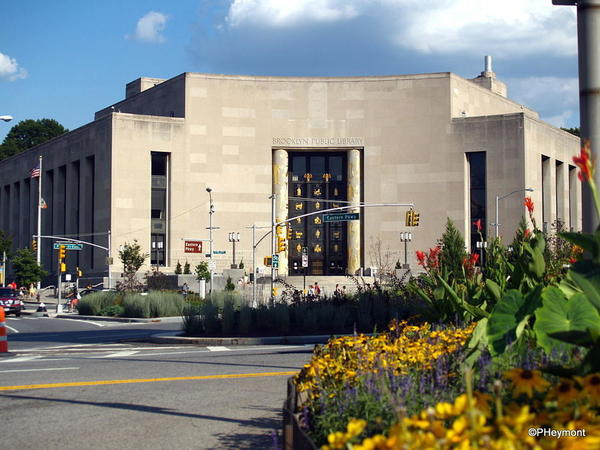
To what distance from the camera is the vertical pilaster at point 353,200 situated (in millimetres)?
81000

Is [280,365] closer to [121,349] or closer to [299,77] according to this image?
[121,349]

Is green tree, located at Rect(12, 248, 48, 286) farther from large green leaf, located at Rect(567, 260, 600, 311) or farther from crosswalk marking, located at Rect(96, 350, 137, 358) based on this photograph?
large green leaf, located at Rect(567, 260, 600, 311)

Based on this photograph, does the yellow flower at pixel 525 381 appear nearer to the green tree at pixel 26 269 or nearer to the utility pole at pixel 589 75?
the utility pole at pixel 589 75

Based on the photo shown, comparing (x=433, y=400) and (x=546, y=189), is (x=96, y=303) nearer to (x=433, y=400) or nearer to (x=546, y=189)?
(x=433, y=400)

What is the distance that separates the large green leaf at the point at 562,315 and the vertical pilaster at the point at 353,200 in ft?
248

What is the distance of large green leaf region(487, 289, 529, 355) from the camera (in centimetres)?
612

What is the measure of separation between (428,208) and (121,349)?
202 feet

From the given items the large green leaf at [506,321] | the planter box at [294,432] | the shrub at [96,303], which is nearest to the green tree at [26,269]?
the shrub at [96,303]

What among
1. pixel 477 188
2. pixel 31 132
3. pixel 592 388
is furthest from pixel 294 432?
Answer: pixel 31 132

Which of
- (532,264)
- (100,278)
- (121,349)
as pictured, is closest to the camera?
(532,264)

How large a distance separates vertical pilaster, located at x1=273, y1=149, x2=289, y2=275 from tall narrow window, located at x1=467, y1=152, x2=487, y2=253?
60.6 ft

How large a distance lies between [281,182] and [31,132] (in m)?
64.3

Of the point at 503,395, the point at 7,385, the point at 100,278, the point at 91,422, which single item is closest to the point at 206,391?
the point at 91,422

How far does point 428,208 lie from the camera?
7950 centimetres
